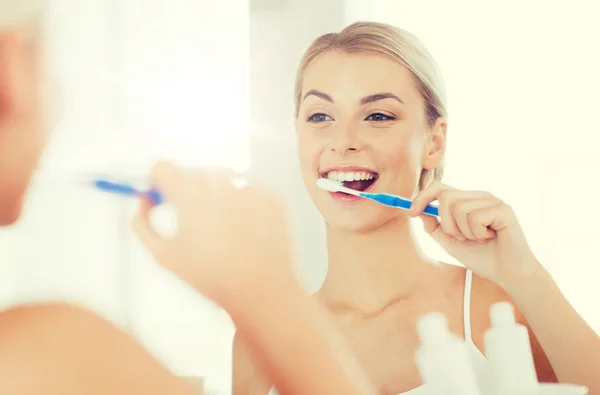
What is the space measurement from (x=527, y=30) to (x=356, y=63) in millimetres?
234

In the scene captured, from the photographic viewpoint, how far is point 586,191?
72 cm

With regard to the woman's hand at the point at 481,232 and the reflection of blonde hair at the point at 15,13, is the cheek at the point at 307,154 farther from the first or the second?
the reflection of blonde hair at the point at 15,13

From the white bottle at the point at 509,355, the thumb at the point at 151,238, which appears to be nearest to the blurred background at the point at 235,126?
the white bottle at the point at 509,355

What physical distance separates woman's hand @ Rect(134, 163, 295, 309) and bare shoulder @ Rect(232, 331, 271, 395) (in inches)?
8.7

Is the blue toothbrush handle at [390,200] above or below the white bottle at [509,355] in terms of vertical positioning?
above

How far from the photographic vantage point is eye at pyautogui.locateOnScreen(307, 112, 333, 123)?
2.27 feet

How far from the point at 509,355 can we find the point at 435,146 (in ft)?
0.86

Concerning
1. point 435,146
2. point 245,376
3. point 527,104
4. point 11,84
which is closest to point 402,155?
point 435,146

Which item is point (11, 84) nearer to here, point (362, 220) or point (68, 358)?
point (68, 358)

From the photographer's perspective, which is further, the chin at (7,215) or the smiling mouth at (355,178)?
the smiling mouth at (355,178)

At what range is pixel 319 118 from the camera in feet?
2.29

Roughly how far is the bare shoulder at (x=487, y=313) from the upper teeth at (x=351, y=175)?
0.17 meters

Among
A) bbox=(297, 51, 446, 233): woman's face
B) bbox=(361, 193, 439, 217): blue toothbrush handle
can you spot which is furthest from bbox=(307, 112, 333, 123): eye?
bbox=(361, 193, 439, 217): blue toothbrush handle

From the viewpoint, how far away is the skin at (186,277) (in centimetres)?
37
